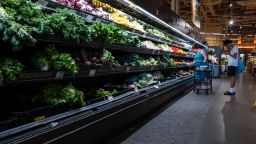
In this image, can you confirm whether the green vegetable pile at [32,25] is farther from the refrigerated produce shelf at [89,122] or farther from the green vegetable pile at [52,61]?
the refrigerated produce shelf at [89,122]

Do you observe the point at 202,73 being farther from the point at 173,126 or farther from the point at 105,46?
the point at 105,46

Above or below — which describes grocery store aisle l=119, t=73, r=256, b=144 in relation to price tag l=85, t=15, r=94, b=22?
below

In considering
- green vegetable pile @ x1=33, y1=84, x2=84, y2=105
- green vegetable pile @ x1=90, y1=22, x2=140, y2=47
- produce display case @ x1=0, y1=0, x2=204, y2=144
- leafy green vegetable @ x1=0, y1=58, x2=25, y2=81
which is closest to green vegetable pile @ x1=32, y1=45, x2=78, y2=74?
produce display case @ x1=0, y1=0, x2=204, y2=144

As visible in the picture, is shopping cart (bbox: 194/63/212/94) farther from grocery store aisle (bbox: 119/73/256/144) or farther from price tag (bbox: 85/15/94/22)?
price tag (bbox: 85/15/94/22)

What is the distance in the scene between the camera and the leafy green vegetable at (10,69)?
237cm

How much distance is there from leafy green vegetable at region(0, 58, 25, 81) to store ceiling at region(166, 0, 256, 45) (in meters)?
15.1

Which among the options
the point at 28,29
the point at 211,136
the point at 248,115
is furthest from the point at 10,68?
the point at 248,115

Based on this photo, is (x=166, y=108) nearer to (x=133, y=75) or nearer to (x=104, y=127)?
(x=133, y=75)

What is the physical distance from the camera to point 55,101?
10.4 ft

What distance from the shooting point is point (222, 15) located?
77.8ft

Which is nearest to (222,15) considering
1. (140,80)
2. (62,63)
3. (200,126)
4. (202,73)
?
(202,73)

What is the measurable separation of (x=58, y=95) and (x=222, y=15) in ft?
73.7

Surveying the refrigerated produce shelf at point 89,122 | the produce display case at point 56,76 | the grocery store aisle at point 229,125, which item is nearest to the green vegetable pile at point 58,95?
the produce display case at point 56,76

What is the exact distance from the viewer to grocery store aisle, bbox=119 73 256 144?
4232 millimetres
